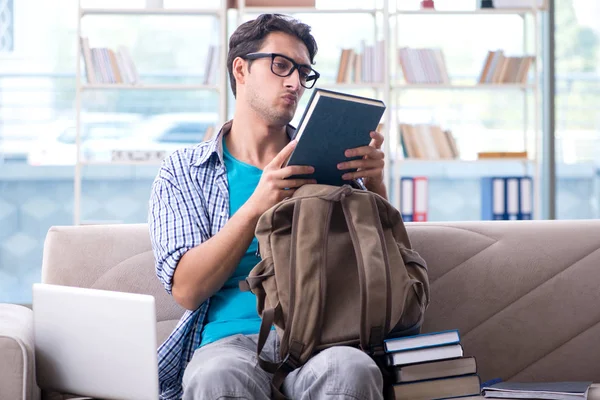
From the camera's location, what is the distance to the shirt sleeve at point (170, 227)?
1803mm

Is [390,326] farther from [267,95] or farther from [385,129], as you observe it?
[385,129]

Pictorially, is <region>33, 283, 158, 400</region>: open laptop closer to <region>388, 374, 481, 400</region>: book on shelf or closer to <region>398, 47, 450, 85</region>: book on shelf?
<region>388, 374, 481, 400</region>: book on shelf

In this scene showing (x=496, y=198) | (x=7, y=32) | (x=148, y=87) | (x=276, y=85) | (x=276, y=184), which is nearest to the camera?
(x=276, y=184)

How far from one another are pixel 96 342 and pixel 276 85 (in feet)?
2.62

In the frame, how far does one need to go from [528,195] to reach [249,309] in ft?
10.1

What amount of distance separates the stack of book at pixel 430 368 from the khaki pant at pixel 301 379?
14 cm

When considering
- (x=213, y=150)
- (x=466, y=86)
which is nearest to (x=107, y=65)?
(x=466, y=86)

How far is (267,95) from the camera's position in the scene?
6.52ft

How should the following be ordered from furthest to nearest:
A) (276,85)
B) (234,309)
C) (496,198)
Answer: (496,198)
(276,85)
(234,309)

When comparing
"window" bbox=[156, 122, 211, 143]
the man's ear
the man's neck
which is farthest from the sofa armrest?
"window" bbox=[156, 122, 211, 143]

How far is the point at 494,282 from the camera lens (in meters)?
2.08

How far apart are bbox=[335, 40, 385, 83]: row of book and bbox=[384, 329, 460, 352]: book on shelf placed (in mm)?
2983

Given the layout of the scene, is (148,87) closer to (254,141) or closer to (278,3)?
(278,3)

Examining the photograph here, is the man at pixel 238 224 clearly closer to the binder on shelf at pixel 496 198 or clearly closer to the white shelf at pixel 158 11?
the white shelf at pixel 158 11
